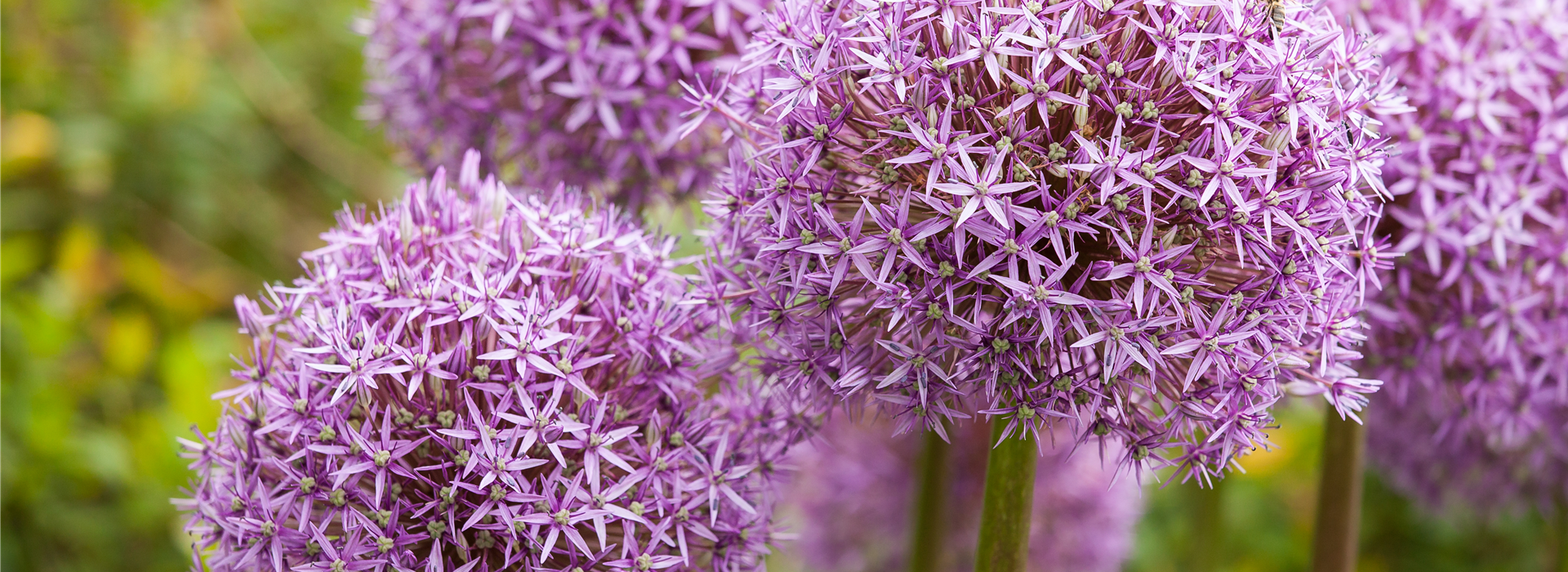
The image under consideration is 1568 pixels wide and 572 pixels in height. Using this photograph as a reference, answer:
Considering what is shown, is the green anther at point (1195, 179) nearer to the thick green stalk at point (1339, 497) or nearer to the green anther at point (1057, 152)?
the green anther at point (1057, 152)

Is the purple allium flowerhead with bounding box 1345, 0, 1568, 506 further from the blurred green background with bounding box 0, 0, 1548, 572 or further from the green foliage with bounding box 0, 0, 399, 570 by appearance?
the green foliage with bounding box 0, 0, 399, 570

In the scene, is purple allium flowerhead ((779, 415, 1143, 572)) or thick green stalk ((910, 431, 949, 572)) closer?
thick green stalk ((910, 431, 949, 572))

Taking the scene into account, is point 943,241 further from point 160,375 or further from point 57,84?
point 57,84

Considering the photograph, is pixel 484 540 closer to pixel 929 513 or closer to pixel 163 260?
pixel 929 513

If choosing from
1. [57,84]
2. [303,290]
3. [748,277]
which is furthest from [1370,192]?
[57,84]

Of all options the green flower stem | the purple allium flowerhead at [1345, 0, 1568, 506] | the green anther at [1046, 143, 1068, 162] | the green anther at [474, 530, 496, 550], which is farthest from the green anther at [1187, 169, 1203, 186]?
the green flower stem

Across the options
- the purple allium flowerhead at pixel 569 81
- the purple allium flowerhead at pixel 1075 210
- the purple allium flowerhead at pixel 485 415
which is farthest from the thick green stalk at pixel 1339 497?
the purple allium flowerhead at pixel 569 81
